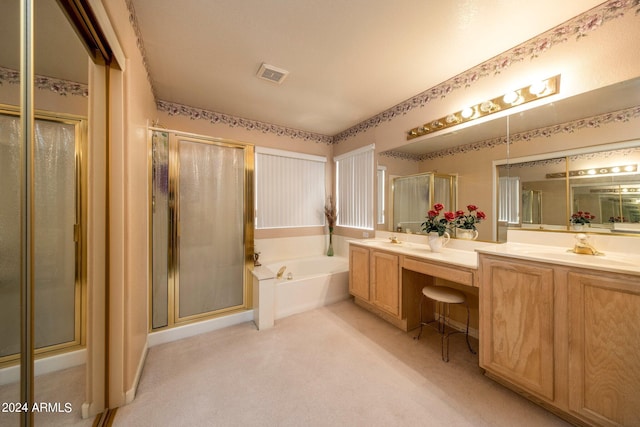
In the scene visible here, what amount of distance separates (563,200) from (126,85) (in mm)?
2994

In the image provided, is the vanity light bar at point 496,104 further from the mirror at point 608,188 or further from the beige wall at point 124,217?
the beige wall at point 124,217

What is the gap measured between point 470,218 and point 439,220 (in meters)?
0.26

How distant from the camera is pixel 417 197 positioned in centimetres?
252

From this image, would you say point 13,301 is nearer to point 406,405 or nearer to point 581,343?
point 406,405

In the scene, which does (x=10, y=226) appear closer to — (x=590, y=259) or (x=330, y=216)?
(x=590, y=259)

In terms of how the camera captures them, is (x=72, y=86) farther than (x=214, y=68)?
No

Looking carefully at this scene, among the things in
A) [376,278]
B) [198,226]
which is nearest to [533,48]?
[376,278]

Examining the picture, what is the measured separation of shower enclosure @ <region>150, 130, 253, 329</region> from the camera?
2.03m

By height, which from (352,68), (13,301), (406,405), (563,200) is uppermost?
(352,68)

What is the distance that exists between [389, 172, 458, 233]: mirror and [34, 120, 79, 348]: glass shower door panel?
298 cm

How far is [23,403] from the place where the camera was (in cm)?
78

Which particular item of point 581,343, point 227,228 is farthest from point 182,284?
point 581,343

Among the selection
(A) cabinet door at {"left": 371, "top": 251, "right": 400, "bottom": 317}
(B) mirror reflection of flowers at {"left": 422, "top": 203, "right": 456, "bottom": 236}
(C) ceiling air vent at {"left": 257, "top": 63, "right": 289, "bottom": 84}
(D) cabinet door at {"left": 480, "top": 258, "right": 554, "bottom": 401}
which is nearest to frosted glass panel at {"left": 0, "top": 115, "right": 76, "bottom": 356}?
(C) ceiling air vent at {"left": 257, "top": 63, "right": 289, "bottom": 84}

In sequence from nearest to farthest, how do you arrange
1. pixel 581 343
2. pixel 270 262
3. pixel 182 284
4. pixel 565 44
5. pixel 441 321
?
1. pixel 581 343
2. pixel 565 44
3. pixel 182 284
4. pixel 441 321
5. pixel 270 262
